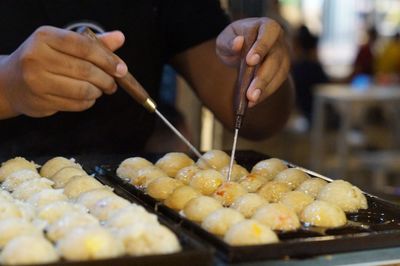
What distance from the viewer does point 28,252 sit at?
0.92 metres

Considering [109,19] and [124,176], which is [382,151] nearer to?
[109,19]

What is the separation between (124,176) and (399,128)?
203 inches

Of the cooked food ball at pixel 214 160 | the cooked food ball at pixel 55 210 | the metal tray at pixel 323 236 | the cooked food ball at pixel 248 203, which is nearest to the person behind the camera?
the metal tray at pixel 323 236

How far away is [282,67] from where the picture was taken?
1.68 meters

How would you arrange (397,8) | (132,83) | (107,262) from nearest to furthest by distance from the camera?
1. (107,262)
2. (132,83)
3. (397,8)

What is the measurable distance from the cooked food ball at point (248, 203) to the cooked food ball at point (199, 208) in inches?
1.6

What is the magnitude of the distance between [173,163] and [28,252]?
67 cm

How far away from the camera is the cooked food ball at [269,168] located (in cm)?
154

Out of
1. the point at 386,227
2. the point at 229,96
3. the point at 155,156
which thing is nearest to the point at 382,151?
the point at 229,96

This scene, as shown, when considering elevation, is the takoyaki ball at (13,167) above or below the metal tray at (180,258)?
below

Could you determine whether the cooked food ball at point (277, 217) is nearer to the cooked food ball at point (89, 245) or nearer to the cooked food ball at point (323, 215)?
the cooked food ball at point (323, 215)

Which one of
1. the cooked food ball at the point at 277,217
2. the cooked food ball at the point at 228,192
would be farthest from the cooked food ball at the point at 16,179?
the cooked food ball at the point at 277,217

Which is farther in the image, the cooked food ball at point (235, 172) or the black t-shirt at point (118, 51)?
the black t-shirt at point (118, 51)

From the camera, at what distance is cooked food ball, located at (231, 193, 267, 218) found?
4.04 ft
